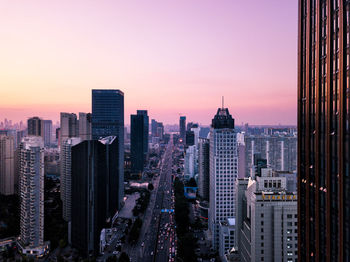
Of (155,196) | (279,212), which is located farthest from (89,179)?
(155,196)

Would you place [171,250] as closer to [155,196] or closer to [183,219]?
[183,219]

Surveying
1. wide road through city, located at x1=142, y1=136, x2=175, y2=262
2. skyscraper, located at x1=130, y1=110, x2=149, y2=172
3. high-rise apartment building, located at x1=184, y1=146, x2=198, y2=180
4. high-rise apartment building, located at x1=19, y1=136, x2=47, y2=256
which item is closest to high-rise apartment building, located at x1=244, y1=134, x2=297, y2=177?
high-rise apartment building, located at x1=184, y1=146, x2=198, y2=180

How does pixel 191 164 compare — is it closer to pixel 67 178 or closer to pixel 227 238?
pixel 67 178

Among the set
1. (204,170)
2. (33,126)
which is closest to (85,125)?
(204,170)

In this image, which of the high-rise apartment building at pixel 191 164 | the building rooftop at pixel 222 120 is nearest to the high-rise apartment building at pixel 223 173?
the building rooftop at pixel 222 120

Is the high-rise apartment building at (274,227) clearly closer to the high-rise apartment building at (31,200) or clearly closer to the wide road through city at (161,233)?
the wide road through city at (161,233)

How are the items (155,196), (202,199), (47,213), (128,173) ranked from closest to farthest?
(47,213) < (202,199) < (155,196) < (128,173)
